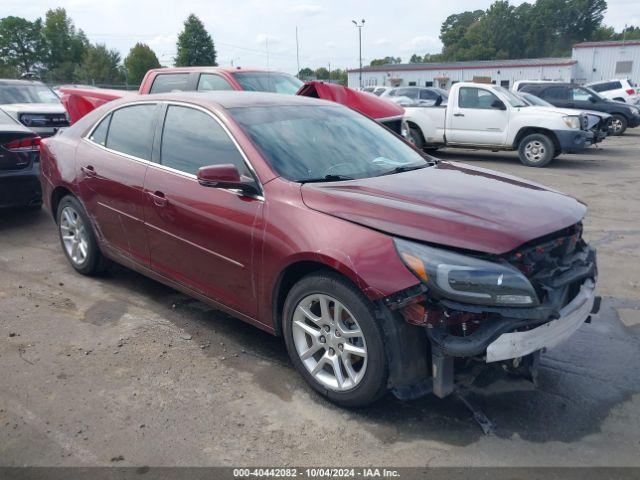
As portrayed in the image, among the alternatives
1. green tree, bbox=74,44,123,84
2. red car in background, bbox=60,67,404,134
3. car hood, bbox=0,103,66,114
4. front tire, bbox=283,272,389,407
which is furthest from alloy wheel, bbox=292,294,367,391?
green tree, bbox=74,44,123,84

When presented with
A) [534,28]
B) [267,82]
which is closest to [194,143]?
[267,82]

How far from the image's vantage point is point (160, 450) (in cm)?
280

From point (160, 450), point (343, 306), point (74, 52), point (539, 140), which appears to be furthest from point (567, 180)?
point (74, 52)

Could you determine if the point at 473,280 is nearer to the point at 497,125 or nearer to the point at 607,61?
the point at 497,125

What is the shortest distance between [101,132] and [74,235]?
3.40 ft

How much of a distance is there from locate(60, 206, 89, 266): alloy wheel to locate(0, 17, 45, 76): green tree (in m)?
80.6

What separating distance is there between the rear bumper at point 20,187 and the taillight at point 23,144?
21 centimetres

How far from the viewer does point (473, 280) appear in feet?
8.71

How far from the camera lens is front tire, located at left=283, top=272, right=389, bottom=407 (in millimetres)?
2855

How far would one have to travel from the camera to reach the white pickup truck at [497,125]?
11.8 m

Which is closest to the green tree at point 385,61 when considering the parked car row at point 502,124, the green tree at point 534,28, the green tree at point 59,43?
the green tree at point 534,28

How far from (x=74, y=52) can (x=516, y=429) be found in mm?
84889

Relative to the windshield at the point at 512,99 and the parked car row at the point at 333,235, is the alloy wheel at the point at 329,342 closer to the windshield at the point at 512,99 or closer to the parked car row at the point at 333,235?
the parked car row at the point at 333,235

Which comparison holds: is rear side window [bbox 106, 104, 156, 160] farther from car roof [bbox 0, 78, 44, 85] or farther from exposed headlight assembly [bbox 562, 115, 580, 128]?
exposed headlight assembly [bbox 562, 115, 580, 128]
